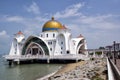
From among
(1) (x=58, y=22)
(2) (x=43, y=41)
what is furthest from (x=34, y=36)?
(1) (x=58, y=22)

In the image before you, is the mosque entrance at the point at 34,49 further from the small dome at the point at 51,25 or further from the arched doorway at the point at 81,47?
the arched doorway at the point at 81,47

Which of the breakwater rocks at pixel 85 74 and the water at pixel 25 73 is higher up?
the breakwater rocks at pixel 85 74

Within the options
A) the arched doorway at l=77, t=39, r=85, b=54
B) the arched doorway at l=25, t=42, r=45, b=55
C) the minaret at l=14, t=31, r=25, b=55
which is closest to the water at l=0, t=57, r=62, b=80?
the arched doorway at l=25, t=42, r=45, b=55

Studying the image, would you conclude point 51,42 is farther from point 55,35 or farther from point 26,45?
point 26,45

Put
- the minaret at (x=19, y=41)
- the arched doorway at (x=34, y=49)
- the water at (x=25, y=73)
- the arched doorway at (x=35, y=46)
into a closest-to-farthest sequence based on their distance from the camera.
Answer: the water at (x=25, y=73)
the arched doorway at (x=35, y=46)
the arched doorway at (x=34, y=49)
the minaret at (x=19, y=41)

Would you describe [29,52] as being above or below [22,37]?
below

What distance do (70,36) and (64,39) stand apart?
5.56 ft

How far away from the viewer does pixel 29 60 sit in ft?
157

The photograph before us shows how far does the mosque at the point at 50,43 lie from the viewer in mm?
50250

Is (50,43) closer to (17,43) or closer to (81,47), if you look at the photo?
(17,43)

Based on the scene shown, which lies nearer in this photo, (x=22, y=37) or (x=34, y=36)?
(x=34, y=36)

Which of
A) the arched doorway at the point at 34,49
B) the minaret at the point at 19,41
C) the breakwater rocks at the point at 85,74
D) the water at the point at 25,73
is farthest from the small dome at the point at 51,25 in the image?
the breakwater rocks at the point at 85,74

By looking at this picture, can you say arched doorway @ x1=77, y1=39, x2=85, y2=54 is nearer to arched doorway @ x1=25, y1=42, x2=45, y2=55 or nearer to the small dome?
the small dome

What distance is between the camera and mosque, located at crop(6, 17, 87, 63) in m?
50.2
